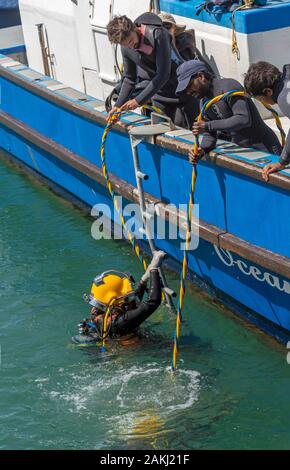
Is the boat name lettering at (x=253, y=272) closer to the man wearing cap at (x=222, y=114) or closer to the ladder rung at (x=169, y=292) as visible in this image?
the ladder rung at (x=169, y=292)

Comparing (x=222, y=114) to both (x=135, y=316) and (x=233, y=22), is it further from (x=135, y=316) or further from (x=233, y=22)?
(x=135, y=316)

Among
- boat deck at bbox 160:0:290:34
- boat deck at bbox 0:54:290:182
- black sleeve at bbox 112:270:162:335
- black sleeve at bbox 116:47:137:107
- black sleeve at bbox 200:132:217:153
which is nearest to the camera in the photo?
boat deck at bbox 0:54:290:182

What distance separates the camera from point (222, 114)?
264 inches

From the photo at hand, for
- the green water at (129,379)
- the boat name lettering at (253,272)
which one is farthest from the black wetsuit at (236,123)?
the green water at (129,379)

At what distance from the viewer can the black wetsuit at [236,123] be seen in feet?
21.7

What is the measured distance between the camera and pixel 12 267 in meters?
8.71

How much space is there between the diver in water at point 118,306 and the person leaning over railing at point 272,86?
4.07 feet

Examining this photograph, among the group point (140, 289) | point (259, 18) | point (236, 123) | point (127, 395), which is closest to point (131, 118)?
point (259, 18)

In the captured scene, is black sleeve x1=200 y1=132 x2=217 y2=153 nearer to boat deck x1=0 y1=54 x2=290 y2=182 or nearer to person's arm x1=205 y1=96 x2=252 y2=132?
boat deck x1=0 y1=54 x2=290 y2=182

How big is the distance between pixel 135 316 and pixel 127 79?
209 centimetres

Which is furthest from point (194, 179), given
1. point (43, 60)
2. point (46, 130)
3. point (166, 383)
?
point (43, 60)

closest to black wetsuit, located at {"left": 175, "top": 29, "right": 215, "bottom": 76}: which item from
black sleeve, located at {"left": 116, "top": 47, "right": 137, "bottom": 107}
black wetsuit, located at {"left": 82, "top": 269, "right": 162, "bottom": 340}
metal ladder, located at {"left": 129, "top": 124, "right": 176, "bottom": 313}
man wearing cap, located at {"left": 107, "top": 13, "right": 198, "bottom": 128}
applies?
man wearing cap, located at {"left": 107, "top": 13, "right": 198, "bottom": 128}

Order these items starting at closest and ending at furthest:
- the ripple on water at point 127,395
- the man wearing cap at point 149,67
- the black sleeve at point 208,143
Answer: the ripple on water at point 127,395 → the black sleeve at point 208,143 → the man wearing cap at point 149,67

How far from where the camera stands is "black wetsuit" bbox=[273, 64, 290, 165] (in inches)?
236
